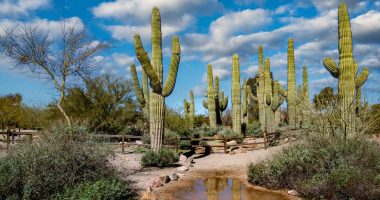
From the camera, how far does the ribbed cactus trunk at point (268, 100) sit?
28391 millimetres

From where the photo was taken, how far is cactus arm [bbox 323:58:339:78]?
1619 centimetres

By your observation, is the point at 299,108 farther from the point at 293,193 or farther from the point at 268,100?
the point at 268,100

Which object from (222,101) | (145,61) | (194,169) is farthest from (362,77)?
(222,101)

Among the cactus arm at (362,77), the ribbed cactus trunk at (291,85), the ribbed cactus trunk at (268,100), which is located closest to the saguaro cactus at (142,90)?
the ribbed cactus trunk at (268,100)

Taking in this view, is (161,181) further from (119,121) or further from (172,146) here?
(119,121)

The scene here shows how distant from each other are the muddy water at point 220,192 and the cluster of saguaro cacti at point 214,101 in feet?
54.3

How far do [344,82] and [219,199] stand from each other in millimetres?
8141

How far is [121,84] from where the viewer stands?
2908cm

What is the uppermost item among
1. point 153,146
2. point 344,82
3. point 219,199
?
point 344,82

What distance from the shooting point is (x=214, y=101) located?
30.7m

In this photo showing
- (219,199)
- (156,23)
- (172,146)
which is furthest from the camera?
(172,146)

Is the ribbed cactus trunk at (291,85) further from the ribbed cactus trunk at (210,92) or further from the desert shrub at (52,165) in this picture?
the desert shrub at (52,165)

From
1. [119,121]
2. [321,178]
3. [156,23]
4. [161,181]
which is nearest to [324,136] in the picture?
[321,178]

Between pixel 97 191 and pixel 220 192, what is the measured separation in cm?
437
